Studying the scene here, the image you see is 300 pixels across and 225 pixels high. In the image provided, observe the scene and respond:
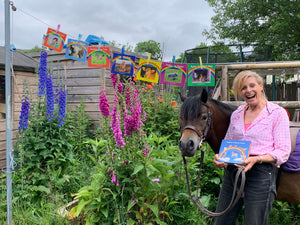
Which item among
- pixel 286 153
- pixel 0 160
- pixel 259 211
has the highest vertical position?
pixel 286 153

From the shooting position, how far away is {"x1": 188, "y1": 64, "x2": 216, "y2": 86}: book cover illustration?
416 centimetres

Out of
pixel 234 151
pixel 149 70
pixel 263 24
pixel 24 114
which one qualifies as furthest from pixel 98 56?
pixel 263 24

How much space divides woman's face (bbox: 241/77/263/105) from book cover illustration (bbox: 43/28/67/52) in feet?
9.29

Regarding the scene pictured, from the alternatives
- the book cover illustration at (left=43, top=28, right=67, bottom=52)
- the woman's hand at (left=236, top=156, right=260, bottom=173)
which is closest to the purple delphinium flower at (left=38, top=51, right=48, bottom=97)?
the book cover illustration at (left=43, top=28, right=67, bottom=52)

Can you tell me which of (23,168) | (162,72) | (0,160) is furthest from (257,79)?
(0,160)

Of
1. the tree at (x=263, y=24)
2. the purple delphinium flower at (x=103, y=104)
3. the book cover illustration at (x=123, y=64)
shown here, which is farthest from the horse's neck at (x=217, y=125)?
the tree at (x=263, y=24)

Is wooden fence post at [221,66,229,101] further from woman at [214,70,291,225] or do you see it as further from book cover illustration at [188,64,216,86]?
woman at [214,70,291,225]

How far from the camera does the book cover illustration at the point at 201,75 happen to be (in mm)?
4160

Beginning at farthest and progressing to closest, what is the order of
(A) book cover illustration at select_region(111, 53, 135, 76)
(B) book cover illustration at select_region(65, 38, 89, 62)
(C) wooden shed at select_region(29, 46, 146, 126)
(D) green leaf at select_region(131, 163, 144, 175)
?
(C) wooden shed at select_region(29, 46, 146, 126) → (B) book cover illustration at select_region(65, 38, 89, 62) → (A) book cover illustration at select_region(111, 53, 135, 76) → (D) green leaf at select_region(131, 163, 144, 175)

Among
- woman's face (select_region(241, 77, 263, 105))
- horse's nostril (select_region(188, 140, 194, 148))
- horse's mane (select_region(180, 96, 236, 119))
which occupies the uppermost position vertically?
woman's face (select_region(241, 77, 263, 105))

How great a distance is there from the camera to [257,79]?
1.98 meters

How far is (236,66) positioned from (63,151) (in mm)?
2935

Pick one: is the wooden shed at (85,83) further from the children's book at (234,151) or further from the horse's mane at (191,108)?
the children's book at (234,151)

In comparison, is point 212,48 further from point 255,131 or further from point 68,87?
point 255,131
